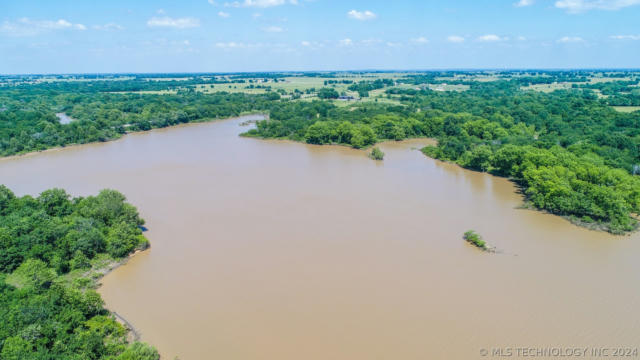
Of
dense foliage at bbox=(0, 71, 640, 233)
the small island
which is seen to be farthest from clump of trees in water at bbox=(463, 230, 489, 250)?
dense foliage at bbox=(0, 71, 640, 233)

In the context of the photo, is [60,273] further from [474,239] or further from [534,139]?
[534,139]

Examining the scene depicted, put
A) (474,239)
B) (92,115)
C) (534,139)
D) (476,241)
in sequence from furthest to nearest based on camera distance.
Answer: (92,115), (534,139), (474,239), (476,241)

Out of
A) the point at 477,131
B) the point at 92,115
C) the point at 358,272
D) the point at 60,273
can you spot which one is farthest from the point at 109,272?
the point at 92,115

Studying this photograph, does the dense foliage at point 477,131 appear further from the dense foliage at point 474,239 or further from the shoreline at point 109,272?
the shoreline at point 109,272

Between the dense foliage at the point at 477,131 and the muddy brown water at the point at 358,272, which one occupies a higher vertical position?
the dense foliage at the point at 477,131

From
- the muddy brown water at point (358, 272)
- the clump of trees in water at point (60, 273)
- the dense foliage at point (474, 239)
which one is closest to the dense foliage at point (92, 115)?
the muddy brown water at point (358, 272)

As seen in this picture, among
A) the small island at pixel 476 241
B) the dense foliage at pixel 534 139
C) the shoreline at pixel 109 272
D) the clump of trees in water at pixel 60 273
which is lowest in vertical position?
the shoreline at pixel 109 272
